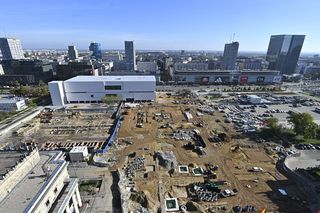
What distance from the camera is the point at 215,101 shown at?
68.7 m

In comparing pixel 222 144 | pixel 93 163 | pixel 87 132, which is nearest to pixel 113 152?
pixel 93 163

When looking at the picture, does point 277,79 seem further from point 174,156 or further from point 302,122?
point 174,156

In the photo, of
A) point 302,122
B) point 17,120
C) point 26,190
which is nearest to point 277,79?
point 302,122

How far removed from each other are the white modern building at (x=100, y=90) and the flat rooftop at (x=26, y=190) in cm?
4314

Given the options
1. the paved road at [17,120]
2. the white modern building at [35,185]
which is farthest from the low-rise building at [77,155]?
the paved road at [17,120]

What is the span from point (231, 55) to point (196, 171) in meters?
118

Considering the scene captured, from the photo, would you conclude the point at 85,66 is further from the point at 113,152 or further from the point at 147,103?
the point at 113,152

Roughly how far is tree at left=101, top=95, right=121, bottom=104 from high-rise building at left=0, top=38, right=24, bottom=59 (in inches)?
4978

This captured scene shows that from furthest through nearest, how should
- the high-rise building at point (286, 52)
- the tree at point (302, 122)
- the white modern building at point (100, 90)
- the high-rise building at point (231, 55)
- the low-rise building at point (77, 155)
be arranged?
the high-rise building at point (231, 55) → the high-rise building at point (286, 52) → the white modern building at point (100, 90) → the tree at point (302, 122) → the low-rise building at point (77, 155)

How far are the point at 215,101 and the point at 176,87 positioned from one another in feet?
88.7

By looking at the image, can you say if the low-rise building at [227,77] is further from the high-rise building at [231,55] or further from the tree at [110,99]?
the tree at [110,99]

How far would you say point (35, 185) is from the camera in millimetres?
18453

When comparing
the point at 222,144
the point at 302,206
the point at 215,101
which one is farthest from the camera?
the point at 215,101

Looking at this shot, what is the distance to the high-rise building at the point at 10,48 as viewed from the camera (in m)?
136
